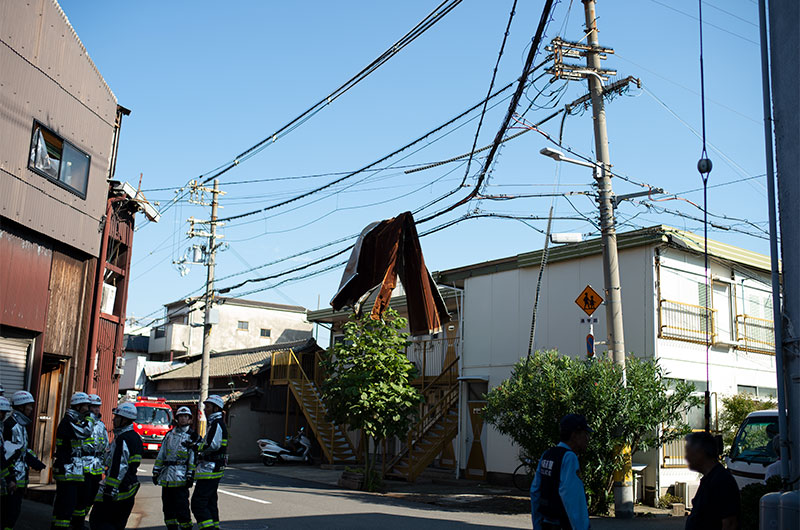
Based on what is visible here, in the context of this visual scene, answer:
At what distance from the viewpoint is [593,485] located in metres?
14.8

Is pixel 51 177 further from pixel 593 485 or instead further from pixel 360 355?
pixel 593 485

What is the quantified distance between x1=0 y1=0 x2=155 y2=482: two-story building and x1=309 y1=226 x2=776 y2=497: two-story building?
10.1 metres

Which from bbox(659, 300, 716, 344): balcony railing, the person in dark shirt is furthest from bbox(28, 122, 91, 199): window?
bbox(659, 300, 716, 344): balcony railing

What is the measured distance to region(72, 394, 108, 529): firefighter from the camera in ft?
29.3

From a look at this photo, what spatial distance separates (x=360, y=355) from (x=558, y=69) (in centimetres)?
862

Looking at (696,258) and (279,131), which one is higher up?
(279,131)

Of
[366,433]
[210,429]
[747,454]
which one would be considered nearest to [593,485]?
[747,454]

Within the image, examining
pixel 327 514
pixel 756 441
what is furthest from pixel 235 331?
pixel 756 441

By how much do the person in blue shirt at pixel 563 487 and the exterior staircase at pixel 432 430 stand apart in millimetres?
14798

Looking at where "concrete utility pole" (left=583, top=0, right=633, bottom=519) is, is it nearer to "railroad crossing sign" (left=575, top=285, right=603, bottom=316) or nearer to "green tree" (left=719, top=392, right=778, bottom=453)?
"railroad crossing sign" (left=575, top=285, right=603, bottom=316)

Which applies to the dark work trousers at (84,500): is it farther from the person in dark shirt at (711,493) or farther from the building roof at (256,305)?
the building roof at (256,305)

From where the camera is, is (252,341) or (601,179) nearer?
(601,179)

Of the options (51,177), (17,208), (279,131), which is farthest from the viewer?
(279,131)

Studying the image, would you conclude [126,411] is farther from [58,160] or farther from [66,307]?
[58,160]
